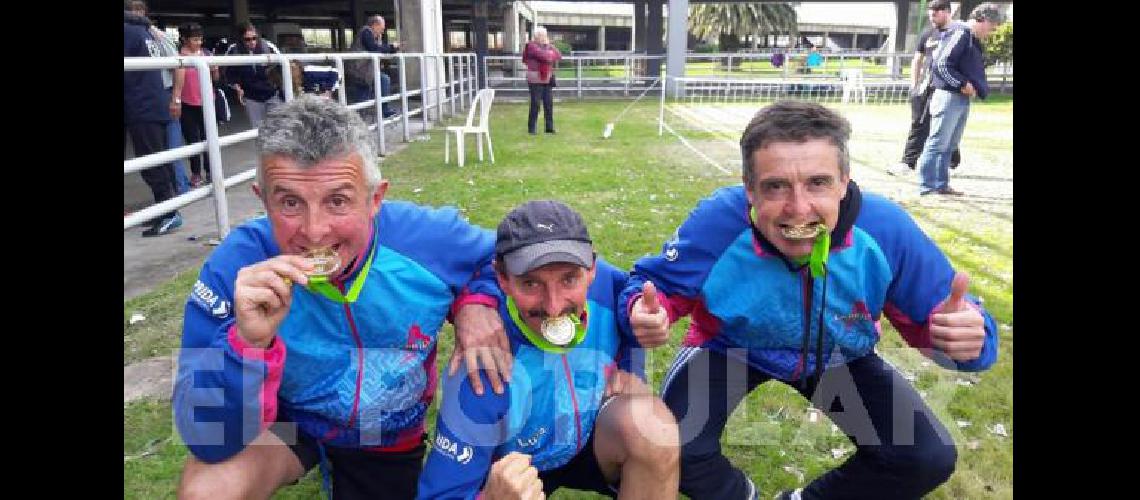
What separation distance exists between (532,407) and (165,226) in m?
5.25

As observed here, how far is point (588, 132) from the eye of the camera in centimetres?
1396

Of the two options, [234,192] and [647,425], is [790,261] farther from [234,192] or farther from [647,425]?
[234,192]

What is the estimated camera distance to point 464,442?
1.90 m

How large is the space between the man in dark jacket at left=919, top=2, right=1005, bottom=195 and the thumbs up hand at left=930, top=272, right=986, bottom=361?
6407 millimetres

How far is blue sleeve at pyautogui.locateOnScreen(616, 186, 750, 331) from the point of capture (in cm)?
242

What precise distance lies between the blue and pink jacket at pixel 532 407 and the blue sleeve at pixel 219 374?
483mm

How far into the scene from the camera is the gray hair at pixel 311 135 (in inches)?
76.3

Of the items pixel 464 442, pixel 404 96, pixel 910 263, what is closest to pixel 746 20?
pixel 404 96

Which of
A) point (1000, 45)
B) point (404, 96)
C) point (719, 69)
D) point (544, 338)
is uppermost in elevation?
point (1000, 45)

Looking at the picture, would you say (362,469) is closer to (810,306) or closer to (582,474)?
(582,474)

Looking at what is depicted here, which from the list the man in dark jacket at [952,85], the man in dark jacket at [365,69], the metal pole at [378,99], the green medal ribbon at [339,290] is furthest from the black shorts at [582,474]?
the man in dark jacket at [365,69]

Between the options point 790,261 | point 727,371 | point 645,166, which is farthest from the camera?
point 645,166

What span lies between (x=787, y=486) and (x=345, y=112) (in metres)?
2.20

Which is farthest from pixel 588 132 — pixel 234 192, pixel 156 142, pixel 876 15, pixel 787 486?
pixel 876 15
